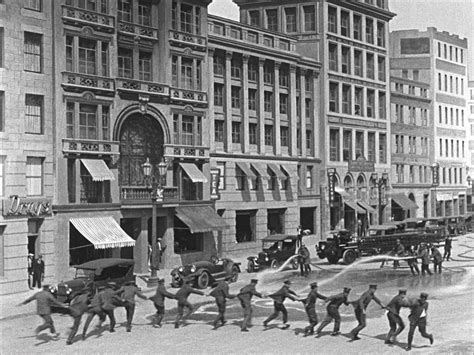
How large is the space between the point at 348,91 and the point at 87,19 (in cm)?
3300

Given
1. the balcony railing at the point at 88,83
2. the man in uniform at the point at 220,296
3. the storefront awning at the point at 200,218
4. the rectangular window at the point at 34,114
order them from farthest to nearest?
the storefront awning at the point at 200,218
the balcony railing at the point at 88,83
the rectangular window at the point at 34,114
the man in uniform at the point at 220,296

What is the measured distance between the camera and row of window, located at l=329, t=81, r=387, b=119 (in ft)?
218

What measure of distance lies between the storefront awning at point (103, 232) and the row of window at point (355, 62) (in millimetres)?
31483

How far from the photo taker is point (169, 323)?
2661 centimetres

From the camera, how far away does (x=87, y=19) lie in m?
40.9

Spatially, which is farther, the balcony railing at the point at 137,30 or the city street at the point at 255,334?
the balcony railing at the point at 137,30

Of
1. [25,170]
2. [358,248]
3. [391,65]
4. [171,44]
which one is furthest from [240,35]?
[391,65]

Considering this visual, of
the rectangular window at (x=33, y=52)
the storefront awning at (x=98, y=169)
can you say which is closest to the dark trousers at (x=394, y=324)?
the storefront awning at (x=98, y=169)

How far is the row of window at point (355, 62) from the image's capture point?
2618 inches

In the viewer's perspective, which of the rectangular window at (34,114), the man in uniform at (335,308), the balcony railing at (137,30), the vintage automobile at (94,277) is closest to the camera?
the man in uniform at (335,308)

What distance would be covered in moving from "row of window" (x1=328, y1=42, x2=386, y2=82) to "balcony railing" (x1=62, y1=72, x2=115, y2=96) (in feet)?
94.3

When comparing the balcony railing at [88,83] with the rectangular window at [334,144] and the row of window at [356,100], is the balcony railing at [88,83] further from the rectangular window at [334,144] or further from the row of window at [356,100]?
the row of window at [356,100]

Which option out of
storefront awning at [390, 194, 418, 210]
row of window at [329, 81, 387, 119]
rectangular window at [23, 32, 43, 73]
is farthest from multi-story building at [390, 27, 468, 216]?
rectangular window at [23, 32, 43, 73]

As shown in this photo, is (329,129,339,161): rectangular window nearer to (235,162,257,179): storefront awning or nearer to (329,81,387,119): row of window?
(329,81,387,119): row of window
